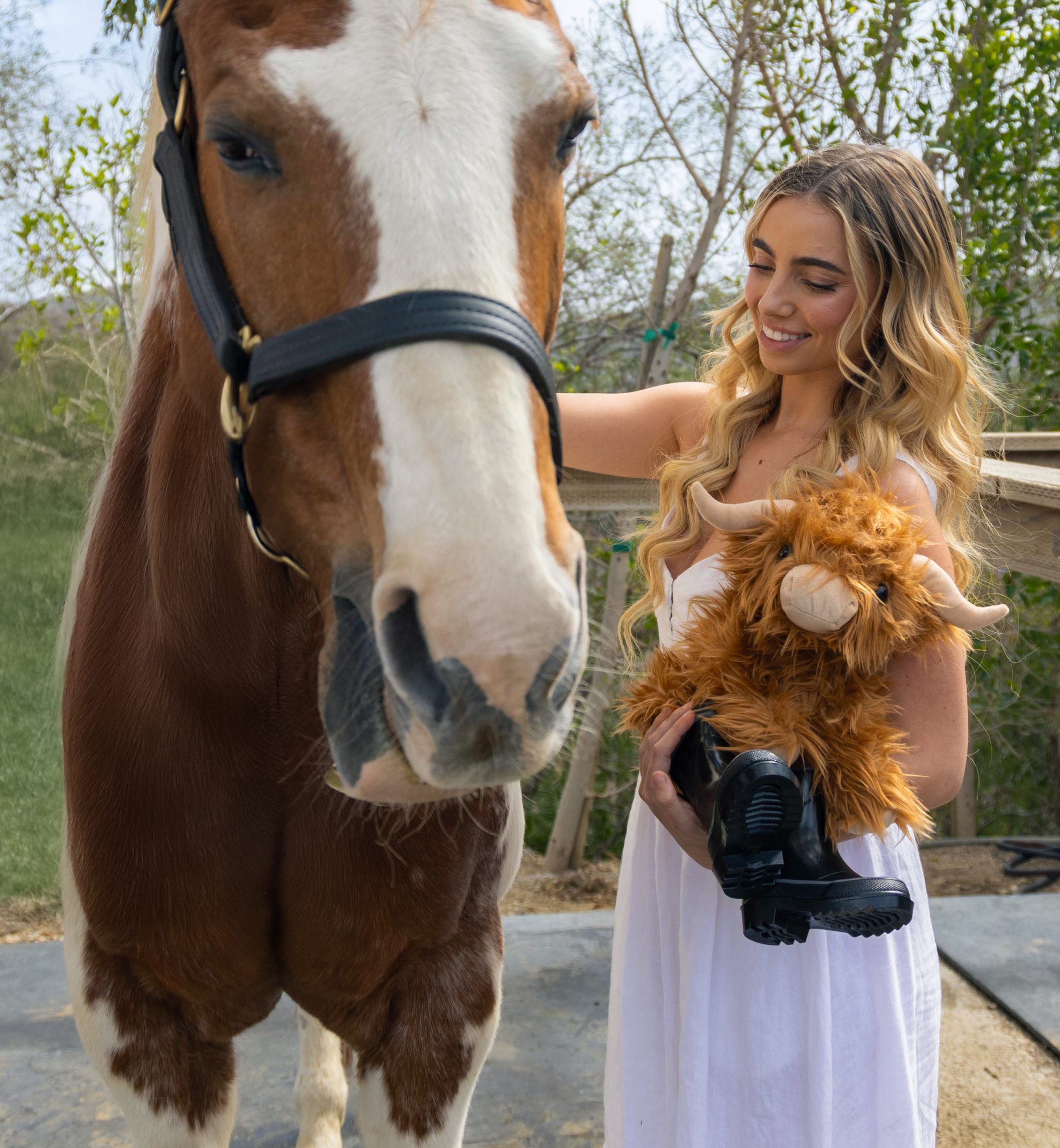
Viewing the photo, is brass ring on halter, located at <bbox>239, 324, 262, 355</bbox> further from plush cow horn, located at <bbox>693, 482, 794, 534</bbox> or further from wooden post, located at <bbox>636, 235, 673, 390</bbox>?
wooden post, located at <bbox>636, 235, 673, 390</bbox>

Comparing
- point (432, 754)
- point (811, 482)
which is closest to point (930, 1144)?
point (811, 482)

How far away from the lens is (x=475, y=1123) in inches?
80.3

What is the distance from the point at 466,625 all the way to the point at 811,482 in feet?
2.31

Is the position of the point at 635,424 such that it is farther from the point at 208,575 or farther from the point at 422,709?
the point at 422,709

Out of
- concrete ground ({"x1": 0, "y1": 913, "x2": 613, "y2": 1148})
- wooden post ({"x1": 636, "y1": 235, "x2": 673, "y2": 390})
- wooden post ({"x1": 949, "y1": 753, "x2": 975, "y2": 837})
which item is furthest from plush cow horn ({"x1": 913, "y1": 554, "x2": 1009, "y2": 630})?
wooden post ({"x1": 949, "y1": 753, "x2": 975, "y2": 837})

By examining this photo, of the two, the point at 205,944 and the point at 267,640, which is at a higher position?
the point at 267,640

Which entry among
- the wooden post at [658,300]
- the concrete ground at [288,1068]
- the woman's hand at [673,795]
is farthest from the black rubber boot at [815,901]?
the wooden post at [658,300]

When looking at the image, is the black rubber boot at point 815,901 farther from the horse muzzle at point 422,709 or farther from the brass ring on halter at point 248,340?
the brass ring on halter at point 248,340

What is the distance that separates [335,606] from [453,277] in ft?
0.95

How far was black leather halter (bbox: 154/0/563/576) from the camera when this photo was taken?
2.37ft

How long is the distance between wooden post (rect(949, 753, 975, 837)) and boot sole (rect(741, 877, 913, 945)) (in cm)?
400

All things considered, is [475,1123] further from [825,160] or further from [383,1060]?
[825,160]

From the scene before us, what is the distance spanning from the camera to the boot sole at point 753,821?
99cm

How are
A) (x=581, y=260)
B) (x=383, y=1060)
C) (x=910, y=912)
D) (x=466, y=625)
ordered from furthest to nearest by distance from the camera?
1. (x=581, y=260)
2. (x=383, y=1060)
3. (x=910, y=912)
4. (x=466, y=625)
